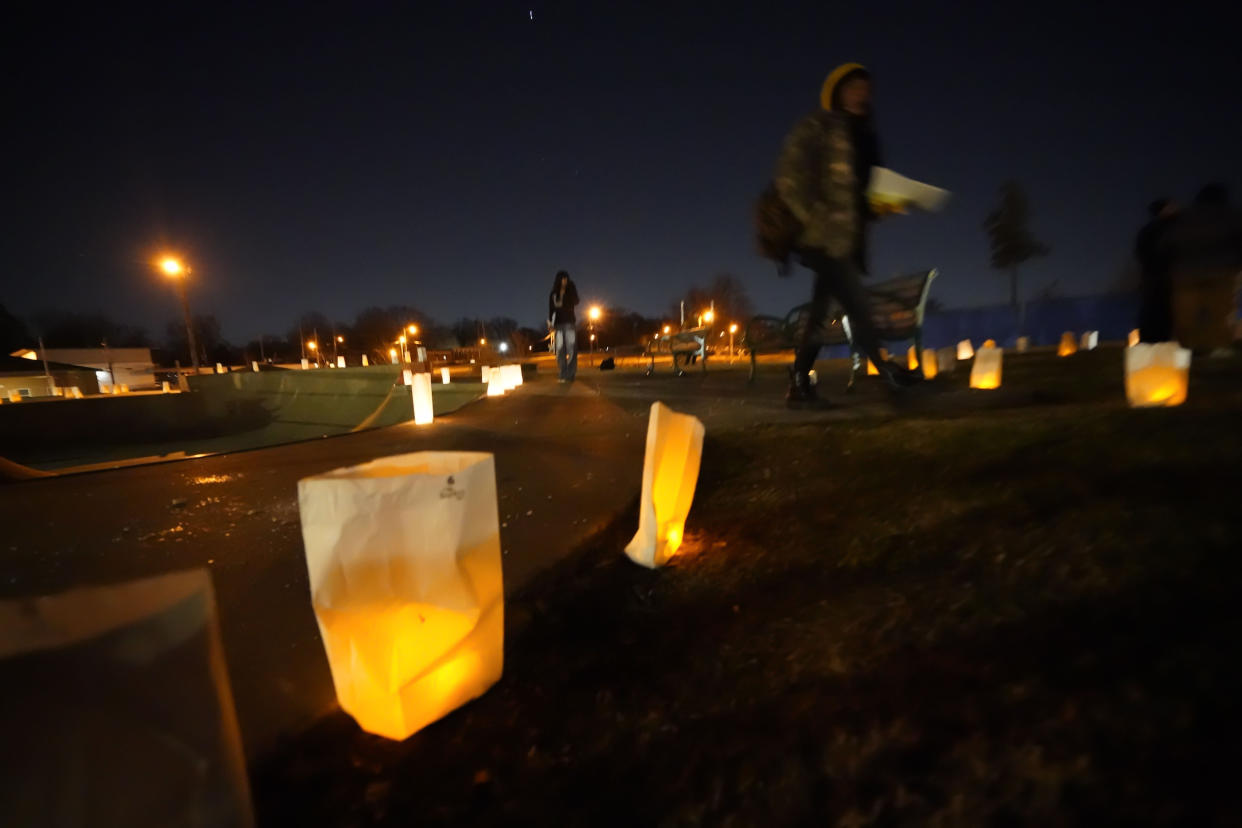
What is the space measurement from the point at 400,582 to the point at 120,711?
0.58 meters

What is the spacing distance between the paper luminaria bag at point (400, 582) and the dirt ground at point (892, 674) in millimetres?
113

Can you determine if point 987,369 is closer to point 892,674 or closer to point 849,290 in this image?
point 849,290

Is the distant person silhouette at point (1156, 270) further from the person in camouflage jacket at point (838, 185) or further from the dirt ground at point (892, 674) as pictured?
the dirt ground at point (892, 674)

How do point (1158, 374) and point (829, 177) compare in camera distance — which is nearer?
point (1158, 374)

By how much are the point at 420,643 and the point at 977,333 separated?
38678 mm

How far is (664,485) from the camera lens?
2.34m

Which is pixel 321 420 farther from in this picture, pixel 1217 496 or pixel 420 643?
pixel 1217 496

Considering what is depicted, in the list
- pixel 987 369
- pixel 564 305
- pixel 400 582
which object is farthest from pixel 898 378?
pixel 564 305

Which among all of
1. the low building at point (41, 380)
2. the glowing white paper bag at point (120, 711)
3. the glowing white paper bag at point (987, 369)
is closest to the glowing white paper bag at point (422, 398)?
the glowing white paper bag at point (120, 711)

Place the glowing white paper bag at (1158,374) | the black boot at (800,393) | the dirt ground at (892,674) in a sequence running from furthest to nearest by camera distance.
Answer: the black boot at (800,393)
the glowing white paper bag at (1158,374)
the dirt ground at (892,674)

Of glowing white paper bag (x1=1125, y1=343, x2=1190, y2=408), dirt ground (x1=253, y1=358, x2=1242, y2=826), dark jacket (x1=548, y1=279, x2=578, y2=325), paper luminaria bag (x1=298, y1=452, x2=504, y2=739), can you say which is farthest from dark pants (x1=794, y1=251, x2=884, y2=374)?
dark jacket (x1=548, y1=279, x2=578, y2=325)

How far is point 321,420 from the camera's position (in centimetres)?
1717

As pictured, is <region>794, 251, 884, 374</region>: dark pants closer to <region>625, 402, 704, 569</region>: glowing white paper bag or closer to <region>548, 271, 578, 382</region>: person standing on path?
<region>625, 402, 704, 569</region>: glowing white paper bag

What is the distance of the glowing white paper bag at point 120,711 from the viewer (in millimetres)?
850
